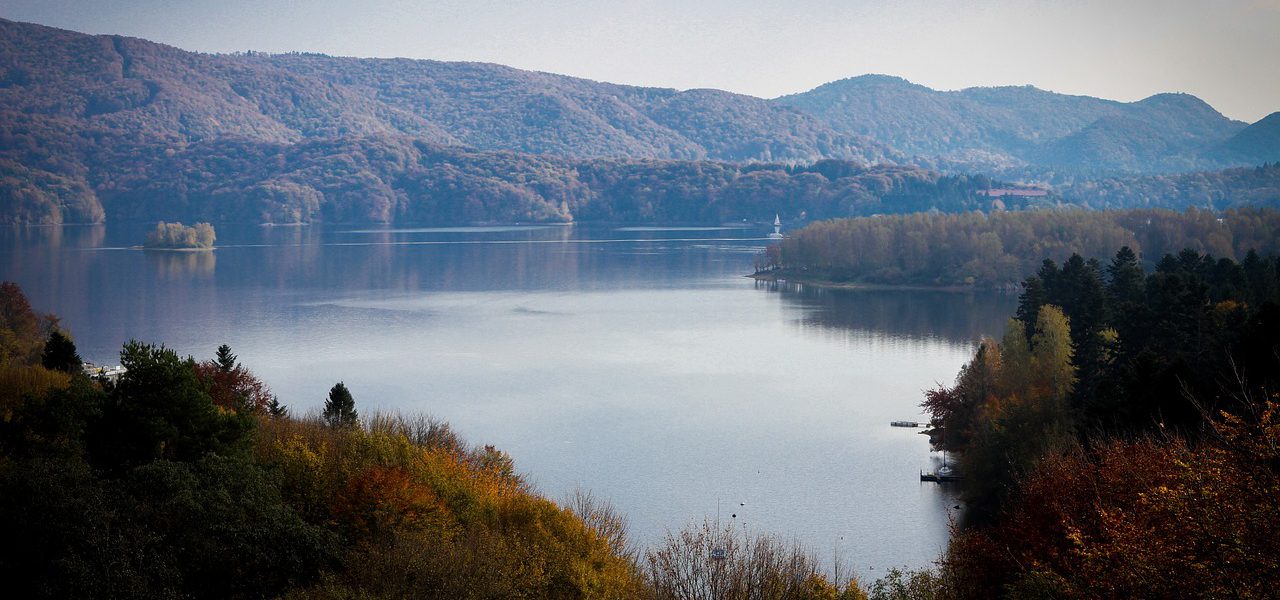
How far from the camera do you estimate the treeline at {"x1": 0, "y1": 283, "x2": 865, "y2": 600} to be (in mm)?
10758

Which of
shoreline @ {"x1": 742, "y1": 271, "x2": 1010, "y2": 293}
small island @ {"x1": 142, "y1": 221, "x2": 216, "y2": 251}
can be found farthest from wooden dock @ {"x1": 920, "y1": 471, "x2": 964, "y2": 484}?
small island @ {"x1": 142, "y1": 221, "x2": 216, "y2": 251}

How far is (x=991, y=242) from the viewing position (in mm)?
66625

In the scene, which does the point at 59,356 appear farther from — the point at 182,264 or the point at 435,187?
the point at 435,187

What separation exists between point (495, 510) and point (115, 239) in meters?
101

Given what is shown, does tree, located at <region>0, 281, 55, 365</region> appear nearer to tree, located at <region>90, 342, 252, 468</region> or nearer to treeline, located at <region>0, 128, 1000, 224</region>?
tree, located at <region>90, 342, 252, 468</region>

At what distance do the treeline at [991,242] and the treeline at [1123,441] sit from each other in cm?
2634

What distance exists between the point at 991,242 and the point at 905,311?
590 inches

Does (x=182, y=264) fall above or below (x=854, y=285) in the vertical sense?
below

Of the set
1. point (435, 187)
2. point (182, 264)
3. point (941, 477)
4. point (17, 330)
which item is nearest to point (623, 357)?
point (941, 477)

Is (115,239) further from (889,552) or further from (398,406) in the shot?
(889,552)

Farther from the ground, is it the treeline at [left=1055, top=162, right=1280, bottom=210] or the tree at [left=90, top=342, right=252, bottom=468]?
the treeline at [left=1055, top=162, right=1280, bottom=210]

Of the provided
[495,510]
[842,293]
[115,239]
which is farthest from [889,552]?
[115,239]

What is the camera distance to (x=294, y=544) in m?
11.6

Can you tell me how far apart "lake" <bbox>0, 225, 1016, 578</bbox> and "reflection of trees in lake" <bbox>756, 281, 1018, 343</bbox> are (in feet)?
0.72
